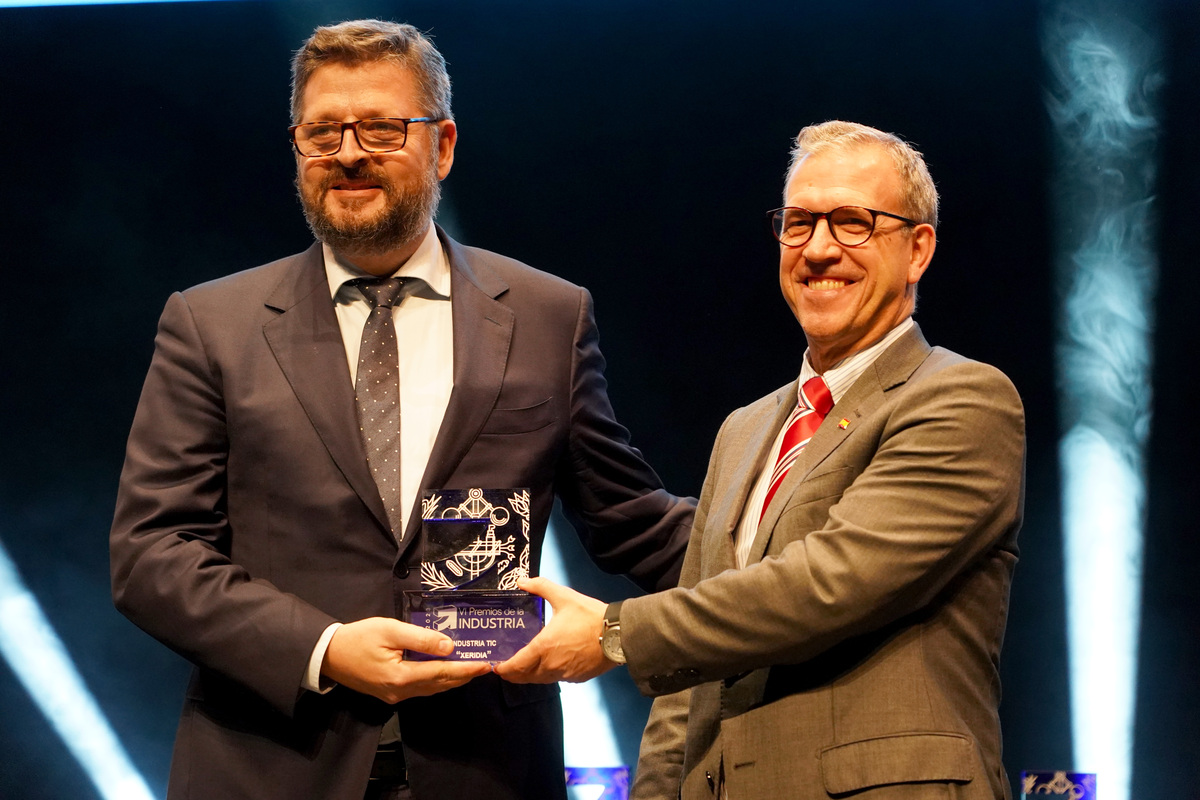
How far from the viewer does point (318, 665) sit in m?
2.00

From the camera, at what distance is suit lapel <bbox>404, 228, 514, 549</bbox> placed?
7.04ft

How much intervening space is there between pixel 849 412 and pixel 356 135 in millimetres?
1054

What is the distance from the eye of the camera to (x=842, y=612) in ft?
5.73

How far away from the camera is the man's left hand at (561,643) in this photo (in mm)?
1995

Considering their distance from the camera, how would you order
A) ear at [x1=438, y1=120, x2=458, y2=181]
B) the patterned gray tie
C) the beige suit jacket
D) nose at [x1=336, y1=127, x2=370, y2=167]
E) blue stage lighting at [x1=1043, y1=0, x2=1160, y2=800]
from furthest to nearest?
blue stage lighting at [x1=1043, y1=0, x2=1160, y2=800] → ear at [x1=438, y1=120, x2=458, y2=181] → nose at [x1=336, y1=127, x2=370, y2=167] → the patterned gray tie → the beige suit jacket

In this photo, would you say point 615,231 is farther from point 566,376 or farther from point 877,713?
point 877,713

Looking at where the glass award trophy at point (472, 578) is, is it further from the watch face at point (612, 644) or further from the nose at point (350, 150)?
the nose at point (350, 150)

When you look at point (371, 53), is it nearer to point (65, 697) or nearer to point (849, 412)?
point (849, 412)

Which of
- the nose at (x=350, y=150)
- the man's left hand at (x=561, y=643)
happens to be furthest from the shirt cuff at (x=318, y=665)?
the nose at (x=350, y=150)

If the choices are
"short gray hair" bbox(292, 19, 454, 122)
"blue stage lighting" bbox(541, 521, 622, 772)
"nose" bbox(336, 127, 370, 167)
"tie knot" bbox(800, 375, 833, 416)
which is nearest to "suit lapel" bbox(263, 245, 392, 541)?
"nose" bbox(336, 127, 370, 167)

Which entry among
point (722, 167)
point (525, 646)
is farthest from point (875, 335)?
point (722, 167)

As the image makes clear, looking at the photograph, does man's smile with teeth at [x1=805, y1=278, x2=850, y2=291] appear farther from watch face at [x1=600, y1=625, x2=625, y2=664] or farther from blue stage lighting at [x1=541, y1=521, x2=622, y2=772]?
blue stage lighting at [x1=541, y1=521, x2=622, y2=772]

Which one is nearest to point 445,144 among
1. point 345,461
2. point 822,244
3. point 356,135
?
point 356,135

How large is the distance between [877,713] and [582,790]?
2.09 metres
